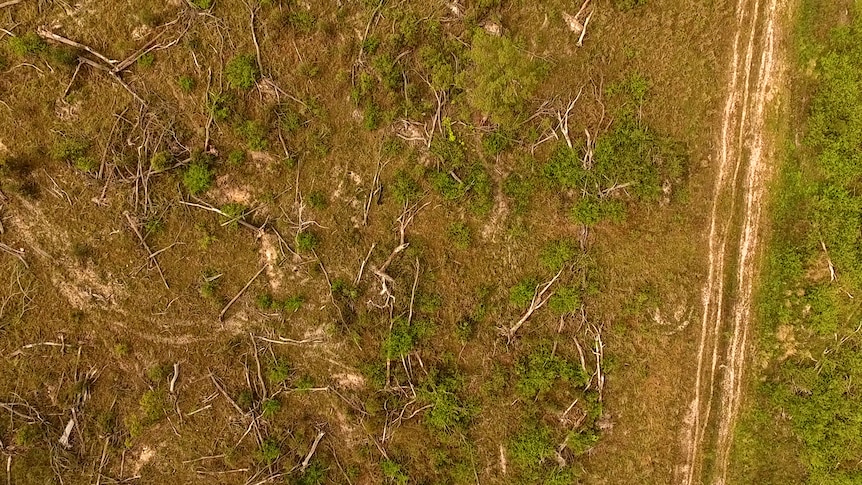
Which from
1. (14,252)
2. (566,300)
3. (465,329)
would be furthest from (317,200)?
(14,252)

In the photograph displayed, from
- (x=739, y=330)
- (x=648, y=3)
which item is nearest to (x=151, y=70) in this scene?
(x=648, y=3)

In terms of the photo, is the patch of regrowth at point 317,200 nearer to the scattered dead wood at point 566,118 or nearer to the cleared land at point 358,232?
the cleared land at point 358,232

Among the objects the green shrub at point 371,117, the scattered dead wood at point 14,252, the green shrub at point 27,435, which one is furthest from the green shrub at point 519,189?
the green shrub at point 27,435

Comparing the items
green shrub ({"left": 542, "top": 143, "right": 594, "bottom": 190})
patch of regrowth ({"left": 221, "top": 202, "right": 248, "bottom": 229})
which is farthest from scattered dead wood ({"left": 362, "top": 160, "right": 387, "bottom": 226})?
green shrub ({"left": 542, "top": 143, "right": 594, "bottom": 190})

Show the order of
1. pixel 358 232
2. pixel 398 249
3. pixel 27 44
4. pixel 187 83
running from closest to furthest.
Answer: pixel 27 44
pixel 187 83
pixel 398 249
pixel 358 232

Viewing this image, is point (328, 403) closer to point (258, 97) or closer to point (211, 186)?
point (211, 186)

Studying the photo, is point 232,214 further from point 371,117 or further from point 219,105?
point 371,117
